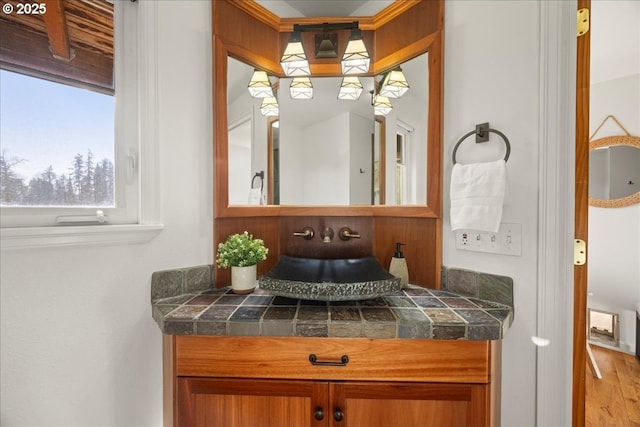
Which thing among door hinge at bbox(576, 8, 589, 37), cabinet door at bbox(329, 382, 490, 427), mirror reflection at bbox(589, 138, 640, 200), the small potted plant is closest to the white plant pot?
the small potted plant

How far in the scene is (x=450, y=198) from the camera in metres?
1.08

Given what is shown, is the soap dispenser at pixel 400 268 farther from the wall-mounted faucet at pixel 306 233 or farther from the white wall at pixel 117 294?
the white wall at pixel 117 294

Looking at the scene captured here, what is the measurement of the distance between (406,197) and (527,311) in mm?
631

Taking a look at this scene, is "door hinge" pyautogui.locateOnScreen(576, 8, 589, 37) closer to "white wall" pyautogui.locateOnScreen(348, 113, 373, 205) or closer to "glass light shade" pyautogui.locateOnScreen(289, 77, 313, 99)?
"white wall" pyautogui.locateOnScreen(348, 113, 373, 205)

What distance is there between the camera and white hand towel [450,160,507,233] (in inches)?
37.4

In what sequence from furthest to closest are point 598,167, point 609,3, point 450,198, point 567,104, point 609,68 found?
point 598,167 < point 609,68 < point 609,3 < point 450,198 < point 567,104

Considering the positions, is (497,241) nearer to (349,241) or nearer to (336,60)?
A: (349,241)

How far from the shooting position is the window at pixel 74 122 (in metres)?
0.80

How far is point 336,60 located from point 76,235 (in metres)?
1.34

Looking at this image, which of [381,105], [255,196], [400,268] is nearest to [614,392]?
[400,268]

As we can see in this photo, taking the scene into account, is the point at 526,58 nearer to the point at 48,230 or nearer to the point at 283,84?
the point at 283,84

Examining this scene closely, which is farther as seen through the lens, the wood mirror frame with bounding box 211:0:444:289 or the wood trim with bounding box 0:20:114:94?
the wood mirror frame with bounding box 211:0:444:289

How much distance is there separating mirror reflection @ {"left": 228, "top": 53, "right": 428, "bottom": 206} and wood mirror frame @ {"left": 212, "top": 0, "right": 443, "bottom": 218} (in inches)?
2.0

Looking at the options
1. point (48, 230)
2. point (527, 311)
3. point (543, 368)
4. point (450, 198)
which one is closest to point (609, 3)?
point (450, 198)
